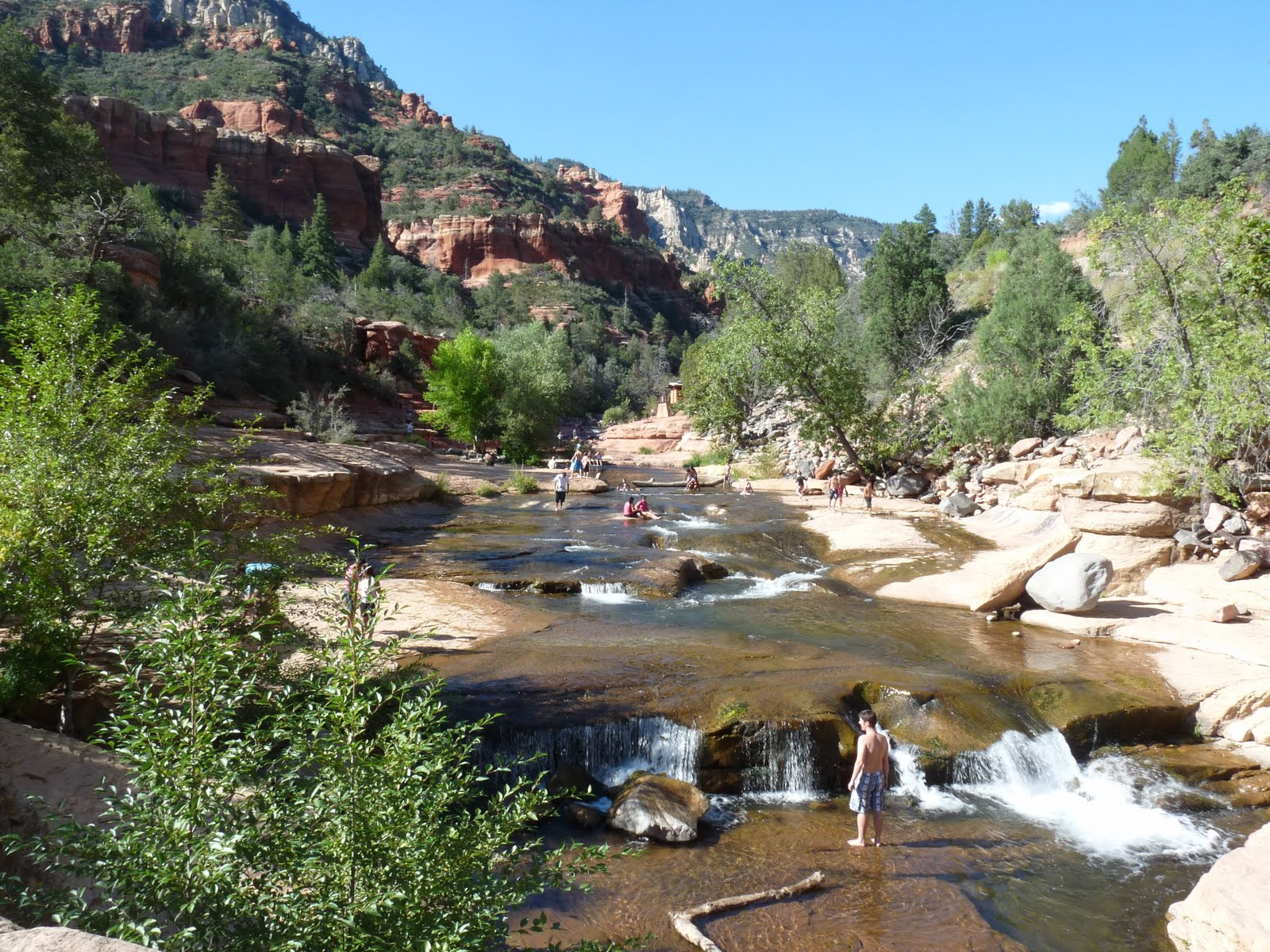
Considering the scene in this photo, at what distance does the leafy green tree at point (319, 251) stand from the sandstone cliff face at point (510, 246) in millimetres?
24425

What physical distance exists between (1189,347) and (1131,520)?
164 inches

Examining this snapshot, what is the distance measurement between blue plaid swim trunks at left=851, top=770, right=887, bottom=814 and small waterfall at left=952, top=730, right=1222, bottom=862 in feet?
6.07

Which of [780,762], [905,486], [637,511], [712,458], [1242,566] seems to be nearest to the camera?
[780,762]

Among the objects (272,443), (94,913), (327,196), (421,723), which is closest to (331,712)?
(421,723)

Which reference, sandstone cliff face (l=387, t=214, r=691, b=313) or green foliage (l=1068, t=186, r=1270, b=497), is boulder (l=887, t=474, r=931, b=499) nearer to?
green foliage (l=1068, t=186, r=1270, b=497)

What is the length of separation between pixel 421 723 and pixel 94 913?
1369mm

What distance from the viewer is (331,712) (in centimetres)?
334

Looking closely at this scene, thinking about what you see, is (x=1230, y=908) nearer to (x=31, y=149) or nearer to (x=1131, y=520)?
(x=1131, y=520)

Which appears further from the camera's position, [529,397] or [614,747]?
[529,397]

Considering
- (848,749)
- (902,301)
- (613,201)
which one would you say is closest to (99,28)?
(613,201)

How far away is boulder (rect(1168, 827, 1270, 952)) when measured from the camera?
17.0 feet

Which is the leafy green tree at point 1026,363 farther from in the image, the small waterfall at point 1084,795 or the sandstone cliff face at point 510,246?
the sandstone cliff face at point 510,246

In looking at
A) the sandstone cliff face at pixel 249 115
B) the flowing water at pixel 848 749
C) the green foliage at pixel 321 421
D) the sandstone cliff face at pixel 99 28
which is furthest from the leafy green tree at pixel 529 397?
the sandstone cliff face at pixel 99 28

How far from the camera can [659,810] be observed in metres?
7.34
